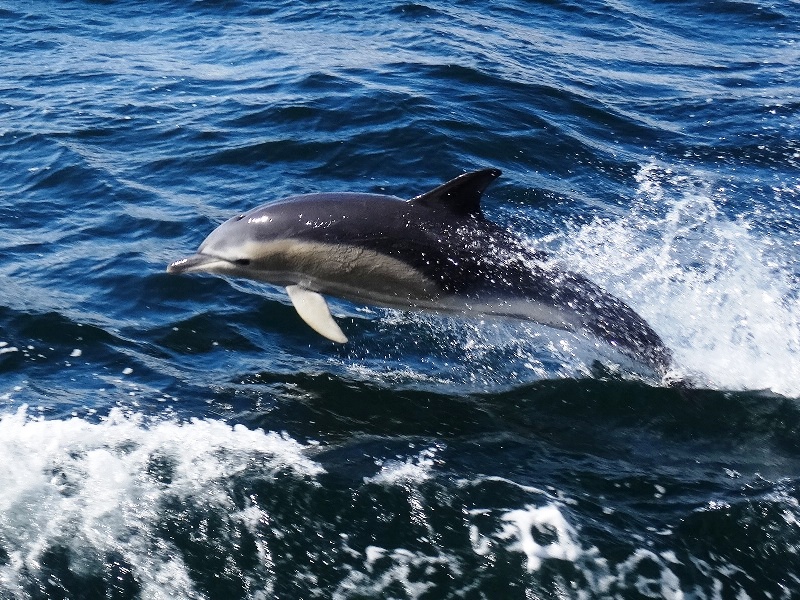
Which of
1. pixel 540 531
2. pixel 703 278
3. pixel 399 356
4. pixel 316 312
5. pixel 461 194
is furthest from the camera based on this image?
pixel 703 278

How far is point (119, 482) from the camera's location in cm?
634

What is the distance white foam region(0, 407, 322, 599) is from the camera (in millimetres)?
5688

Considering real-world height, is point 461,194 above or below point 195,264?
above

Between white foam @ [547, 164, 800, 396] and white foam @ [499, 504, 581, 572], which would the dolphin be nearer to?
white foam @ [547, 164, 800, 396]

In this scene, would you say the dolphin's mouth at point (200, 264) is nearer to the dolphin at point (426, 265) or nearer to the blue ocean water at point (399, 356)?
the dolphin at point (426, 265)

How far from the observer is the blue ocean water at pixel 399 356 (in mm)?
5715

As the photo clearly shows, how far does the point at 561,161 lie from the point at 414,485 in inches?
270

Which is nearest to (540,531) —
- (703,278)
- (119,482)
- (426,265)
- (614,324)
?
(614,324)

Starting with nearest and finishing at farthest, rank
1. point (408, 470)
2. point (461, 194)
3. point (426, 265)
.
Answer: point (408, 470) < point (461, 194) < point (426, 265)

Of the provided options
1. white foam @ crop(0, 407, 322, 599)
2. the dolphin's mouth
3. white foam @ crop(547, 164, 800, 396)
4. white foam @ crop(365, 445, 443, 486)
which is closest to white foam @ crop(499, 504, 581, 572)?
white foam @ crop(365, 445, 443, 486)

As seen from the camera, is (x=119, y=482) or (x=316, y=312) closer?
(x=119, y=482)

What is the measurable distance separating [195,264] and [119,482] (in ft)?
7.56

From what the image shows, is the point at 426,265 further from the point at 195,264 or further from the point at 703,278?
the point at 703,278

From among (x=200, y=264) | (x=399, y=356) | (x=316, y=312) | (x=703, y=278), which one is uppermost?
(x=200, y=264)
